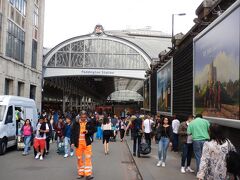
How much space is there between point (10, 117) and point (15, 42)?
A: 20.9m

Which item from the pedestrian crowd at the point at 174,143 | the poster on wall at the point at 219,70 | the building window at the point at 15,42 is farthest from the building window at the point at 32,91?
the poster on wall at the point at 219,70

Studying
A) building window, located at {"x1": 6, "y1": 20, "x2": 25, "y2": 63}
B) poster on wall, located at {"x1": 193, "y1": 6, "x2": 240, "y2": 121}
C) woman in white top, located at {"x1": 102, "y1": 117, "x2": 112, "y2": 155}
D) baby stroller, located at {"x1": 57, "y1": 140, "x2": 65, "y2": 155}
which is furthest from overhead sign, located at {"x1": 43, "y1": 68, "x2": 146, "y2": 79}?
poster on wall, located at {"x1": 193, "y1": 6, "x2": 240, "y2": 121}

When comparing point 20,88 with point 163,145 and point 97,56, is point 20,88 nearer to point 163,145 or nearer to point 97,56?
point 97,56

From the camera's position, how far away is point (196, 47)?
1383 cm

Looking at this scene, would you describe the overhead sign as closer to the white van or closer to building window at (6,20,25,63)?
building window at (6,20,25,63)

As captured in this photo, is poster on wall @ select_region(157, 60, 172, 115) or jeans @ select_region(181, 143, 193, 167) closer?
jeans @ select_region(181, 143, 193, 167)

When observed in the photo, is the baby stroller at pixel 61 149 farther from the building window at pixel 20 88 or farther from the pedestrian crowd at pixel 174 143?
the building window at pixel 20 88

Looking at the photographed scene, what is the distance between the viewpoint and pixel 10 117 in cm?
1625

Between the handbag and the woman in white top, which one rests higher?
the woman in white top

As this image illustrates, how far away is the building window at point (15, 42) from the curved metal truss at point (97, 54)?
510 inches

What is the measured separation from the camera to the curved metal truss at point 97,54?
51781mm

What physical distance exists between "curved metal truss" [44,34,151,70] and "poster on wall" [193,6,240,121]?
3848cm

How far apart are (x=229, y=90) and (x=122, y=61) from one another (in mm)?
43185

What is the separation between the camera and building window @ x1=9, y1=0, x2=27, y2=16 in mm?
34978
